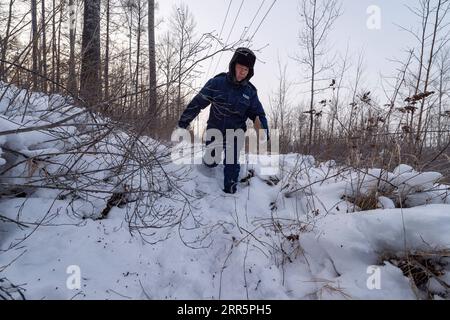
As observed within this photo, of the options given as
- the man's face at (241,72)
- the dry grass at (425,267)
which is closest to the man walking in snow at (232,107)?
the man's face at (241,72)

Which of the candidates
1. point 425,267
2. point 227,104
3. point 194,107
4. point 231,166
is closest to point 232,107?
point 227,104

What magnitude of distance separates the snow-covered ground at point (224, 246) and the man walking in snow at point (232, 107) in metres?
0.84

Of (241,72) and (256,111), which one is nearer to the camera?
(241,72)

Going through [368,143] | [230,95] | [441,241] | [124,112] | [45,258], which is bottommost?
[45,258]

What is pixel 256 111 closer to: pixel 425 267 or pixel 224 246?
pixel 224 246

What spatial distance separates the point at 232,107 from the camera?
3.45m

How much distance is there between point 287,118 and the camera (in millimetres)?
18000

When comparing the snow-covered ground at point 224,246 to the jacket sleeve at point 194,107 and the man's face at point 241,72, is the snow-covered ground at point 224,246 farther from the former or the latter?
the man's face at point 241,72

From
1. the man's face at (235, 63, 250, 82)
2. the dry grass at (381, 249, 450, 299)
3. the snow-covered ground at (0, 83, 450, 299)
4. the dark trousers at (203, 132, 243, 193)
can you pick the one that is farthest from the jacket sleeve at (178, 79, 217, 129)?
the dry grass at (381, 249, 450, 299)

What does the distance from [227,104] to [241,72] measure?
1.43 feet

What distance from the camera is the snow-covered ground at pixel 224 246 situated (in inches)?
66.1
